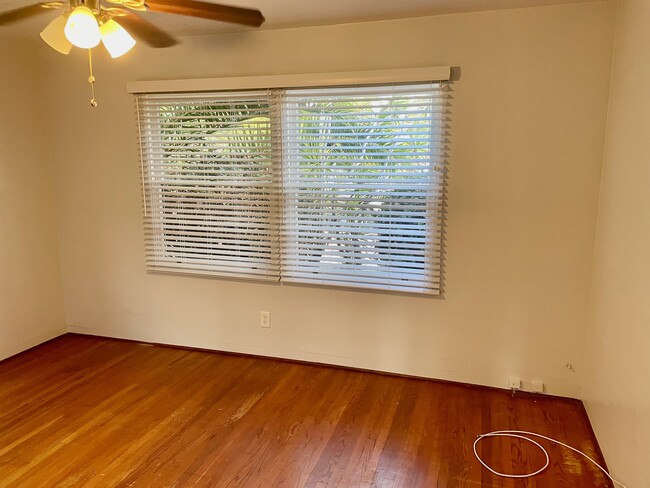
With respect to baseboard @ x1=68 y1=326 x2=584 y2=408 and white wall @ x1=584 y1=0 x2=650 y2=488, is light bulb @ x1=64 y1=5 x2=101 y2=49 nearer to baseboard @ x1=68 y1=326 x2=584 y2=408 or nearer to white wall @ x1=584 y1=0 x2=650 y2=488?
white wall @ x1=584 y1=0 x2=650 y2=488

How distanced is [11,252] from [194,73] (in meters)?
1.85

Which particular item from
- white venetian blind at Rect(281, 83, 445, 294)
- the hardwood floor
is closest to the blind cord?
the hardwood floor

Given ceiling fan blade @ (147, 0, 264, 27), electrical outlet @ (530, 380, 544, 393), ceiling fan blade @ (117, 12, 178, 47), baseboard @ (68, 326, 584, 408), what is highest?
ceiling fan blade @ (117, 12, 178, 47)

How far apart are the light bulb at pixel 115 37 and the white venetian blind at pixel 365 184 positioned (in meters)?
1.20

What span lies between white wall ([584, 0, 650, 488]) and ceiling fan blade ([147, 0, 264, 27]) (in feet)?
5.29

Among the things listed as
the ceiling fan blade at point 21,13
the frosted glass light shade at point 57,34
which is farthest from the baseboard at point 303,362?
the ceiling fan blade at point 21,13

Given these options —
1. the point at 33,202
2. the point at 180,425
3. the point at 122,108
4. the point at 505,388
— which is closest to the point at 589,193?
the point at 505,388

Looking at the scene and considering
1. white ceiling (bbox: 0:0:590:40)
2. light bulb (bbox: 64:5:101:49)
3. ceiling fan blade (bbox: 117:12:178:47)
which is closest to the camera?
light bulb (bbox: 64:5:101:49)

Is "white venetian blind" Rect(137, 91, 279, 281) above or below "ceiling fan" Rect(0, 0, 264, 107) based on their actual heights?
below

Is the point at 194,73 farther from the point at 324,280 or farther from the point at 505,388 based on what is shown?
the point at 505,388

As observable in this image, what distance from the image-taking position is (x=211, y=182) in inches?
125

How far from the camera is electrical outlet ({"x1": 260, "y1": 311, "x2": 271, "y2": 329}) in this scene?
3.28m

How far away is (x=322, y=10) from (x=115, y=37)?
3.90ft

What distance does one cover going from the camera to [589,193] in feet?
8.30
